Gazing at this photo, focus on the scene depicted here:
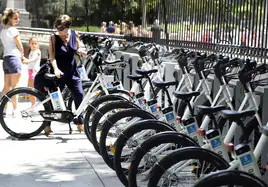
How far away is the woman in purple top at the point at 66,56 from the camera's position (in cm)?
761

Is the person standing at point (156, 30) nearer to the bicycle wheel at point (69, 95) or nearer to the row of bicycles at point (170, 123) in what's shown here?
the row of bicycles at point (170, 123)

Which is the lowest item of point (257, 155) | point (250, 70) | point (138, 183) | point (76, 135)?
point (76, 135)

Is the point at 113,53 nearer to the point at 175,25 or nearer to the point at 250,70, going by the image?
the point at 175,25

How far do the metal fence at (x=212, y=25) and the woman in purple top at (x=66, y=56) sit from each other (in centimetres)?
219

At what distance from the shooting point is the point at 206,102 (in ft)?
20.4

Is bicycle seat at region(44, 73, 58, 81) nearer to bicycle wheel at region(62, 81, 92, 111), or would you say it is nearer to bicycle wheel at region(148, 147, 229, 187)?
bicycle wheel at region(62, 81, 92, 111)

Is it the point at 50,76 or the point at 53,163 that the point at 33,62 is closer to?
the point at 50,76

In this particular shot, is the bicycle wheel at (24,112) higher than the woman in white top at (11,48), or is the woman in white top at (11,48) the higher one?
the woman in white top at (11,48)

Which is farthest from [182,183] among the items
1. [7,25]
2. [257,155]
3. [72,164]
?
[7,25]

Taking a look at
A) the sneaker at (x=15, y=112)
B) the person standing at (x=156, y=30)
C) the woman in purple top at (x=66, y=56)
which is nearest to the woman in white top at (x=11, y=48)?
the sneaker at (x=15, y=112)

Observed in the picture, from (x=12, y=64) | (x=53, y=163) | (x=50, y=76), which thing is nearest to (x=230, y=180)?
(x=53, y=163)

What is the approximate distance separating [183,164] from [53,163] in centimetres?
294

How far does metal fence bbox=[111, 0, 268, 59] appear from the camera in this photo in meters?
6.96

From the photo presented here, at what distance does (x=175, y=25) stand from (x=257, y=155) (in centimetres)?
669
